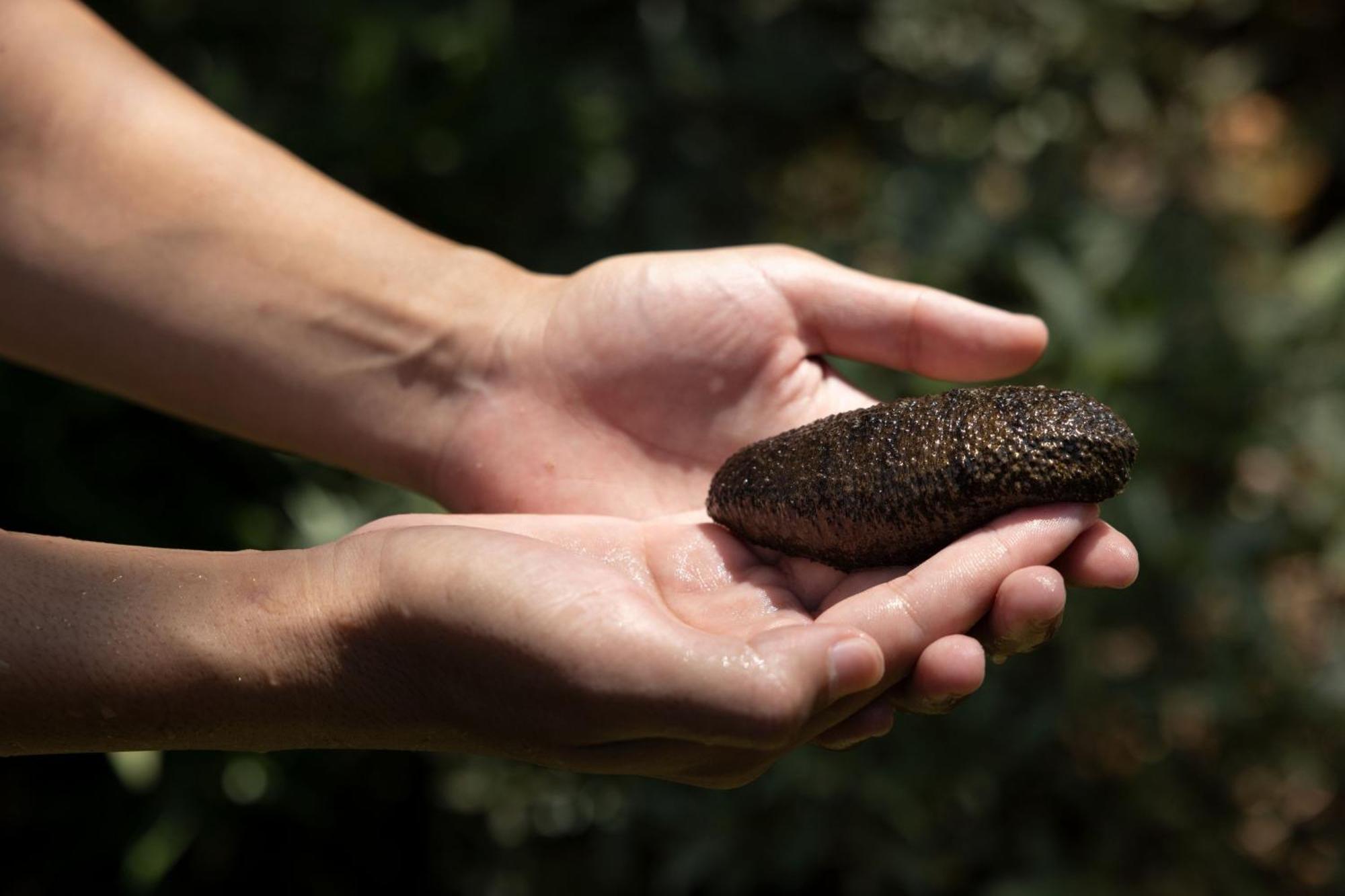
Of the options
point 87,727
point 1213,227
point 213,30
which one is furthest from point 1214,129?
point 87,727

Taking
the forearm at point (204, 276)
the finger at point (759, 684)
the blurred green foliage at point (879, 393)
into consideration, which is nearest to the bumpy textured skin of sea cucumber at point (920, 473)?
the finger at point (759, 684)

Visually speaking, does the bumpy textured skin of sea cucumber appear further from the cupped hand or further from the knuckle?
the knuckle

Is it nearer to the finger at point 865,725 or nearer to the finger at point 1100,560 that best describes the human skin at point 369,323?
the finger at point 1100,560

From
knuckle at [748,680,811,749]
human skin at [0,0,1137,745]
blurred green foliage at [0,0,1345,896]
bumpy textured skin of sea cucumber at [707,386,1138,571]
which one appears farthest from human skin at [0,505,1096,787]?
blurred green foliage at [0,0,1345,896]

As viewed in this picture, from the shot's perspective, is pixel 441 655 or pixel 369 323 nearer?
pixel 441 655

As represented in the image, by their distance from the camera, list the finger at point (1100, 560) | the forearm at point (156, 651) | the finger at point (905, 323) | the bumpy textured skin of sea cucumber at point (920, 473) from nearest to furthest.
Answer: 1. the forearm at point (156, 651)
2. the finger at point (1100, 560)
3. the bumpy textured skin of sea cucumber at point (920, 473)
4. the finger at point (905, 323)

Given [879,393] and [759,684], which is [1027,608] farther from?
[879,393]

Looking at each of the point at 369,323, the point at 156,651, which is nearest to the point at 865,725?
the point at 156,651

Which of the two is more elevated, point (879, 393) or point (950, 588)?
point (950, 588)
